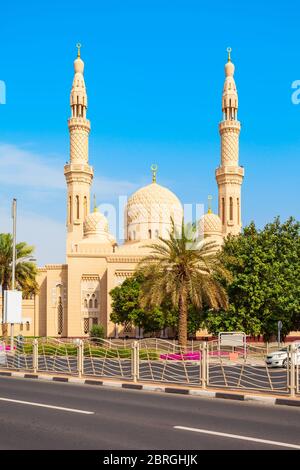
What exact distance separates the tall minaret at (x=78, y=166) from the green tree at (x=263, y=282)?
26.7m

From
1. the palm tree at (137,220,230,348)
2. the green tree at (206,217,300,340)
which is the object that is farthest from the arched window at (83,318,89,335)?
the palm tree at (137,220,230,348)

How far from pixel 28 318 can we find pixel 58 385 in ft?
149

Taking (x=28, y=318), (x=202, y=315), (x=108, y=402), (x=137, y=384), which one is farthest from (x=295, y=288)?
(x=28, y=318)

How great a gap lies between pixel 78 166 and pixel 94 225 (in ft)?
19.7

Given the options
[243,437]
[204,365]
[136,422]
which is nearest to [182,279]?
[204,365]

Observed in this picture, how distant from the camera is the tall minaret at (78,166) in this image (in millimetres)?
59062

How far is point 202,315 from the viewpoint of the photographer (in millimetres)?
35938

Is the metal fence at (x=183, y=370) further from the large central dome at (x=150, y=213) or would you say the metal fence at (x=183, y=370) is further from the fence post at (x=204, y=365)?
the large central dome at (x=150, y=213)

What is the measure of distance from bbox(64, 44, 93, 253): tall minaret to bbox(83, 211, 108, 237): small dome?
3.02 ft

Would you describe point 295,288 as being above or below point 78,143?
below

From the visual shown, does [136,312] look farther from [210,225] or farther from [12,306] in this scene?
[12,306]

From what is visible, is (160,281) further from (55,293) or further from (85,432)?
(55,293)
